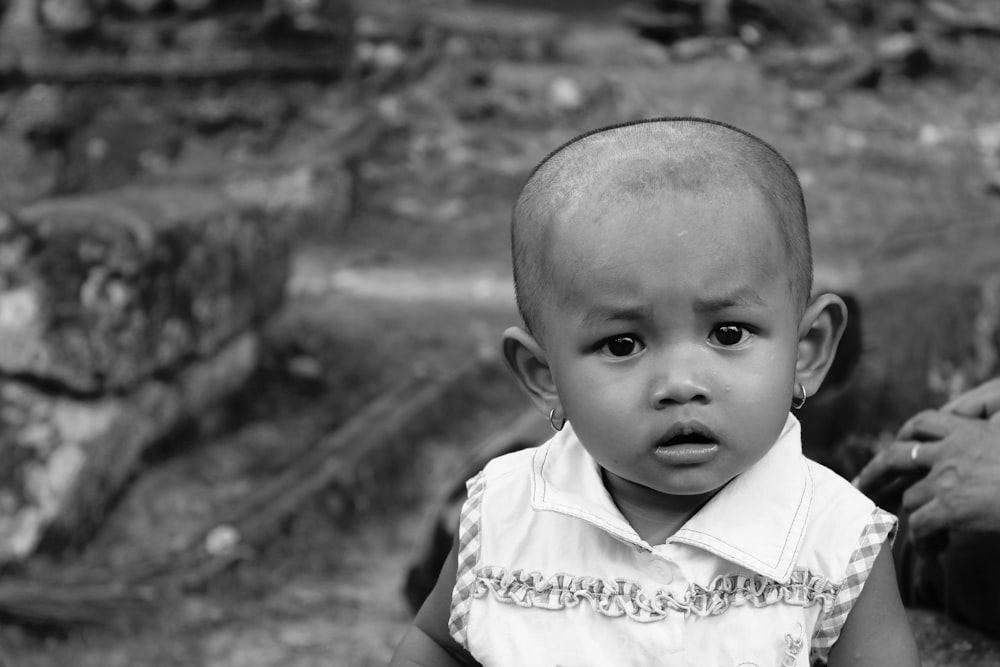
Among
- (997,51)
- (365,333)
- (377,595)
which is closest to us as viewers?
(377,595)

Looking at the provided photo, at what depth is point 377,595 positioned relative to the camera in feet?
11.9

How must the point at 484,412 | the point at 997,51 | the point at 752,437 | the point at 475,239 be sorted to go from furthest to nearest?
the point at 997,51 < the point at 475,239 < the point at 484,412 < the point at 752,437

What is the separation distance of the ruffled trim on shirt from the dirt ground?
655 millimetres

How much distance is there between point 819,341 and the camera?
→ 1.58 meters

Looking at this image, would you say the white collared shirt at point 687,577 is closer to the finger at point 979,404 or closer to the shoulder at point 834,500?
the shoulder at point 834,500

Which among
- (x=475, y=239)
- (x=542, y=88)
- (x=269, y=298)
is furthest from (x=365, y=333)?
(x=542, y=88)

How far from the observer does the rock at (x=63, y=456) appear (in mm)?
3508

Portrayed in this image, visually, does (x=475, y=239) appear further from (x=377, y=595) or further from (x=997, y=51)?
(x=997, y=51)

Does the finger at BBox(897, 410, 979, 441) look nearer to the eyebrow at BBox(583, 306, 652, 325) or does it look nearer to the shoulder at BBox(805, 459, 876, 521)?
the shoulder at BBox(805, 459, 876, 521)

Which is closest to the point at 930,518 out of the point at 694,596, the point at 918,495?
the point at 918,495

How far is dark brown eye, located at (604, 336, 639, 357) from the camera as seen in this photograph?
144cm

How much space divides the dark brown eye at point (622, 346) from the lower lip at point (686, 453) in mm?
118

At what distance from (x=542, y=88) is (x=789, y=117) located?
1.40 metres

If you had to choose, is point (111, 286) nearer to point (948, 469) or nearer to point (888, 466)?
point (888, 466)
